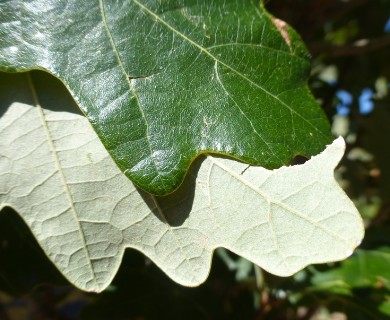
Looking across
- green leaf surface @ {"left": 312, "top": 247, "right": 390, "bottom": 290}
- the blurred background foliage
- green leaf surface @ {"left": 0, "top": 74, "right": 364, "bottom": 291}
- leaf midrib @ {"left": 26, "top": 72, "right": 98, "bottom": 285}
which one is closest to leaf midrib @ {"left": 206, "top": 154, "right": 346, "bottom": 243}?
green leaf surface @ {"left": 0, "top": 74, "right": 364, "bottom": 291}

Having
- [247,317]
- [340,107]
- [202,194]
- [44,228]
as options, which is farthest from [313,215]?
[340,107]

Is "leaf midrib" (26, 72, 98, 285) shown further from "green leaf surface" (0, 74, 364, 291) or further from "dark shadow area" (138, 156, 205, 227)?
"dark shadow area" (138, 156, 205, 227)

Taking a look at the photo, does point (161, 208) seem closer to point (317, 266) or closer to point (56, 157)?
point (56, 157)

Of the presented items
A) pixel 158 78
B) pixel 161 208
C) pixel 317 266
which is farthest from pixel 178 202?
pixel 317 266

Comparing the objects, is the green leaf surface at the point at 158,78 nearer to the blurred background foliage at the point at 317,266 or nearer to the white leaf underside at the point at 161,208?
the white leaf underside at the point at 161,208

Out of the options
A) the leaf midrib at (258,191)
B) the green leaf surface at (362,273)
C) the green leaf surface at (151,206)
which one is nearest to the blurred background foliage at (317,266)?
the green leaf surface at (362,273)

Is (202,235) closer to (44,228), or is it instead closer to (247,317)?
(44,228)
